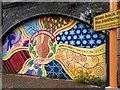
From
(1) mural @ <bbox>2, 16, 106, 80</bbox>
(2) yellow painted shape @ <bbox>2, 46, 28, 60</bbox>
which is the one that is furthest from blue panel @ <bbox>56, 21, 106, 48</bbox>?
(2) yellow painted shape @ <bbox>2, 46, 28, 60</bbox>

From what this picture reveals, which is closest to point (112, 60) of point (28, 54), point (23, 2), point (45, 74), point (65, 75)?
point (65, 75)

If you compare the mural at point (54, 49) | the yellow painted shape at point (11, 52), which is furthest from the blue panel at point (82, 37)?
the yellow painted shape at point (11, 52)

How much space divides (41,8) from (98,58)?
11.8ft

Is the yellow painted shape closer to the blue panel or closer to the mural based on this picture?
the mural

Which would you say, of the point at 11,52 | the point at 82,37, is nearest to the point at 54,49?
the point at 82,37

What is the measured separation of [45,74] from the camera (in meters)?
10.7

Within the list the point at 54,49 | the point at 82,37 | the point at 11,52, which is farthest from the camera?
the point at 11,52

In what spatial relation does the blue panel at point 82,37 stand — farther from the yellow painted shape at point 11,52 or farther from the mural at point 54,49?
the yellow painted shape at point 11,52

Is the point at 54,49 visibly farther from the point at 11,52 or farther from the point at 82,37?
the point at 11,52

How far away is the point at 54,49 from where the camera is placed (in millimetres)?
10672

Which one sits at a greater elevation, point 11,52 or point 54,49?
point 54,49

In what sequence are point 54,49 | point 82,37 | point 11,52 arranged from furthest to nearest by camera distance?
point 11,52 → point 54,49 → point 82,37

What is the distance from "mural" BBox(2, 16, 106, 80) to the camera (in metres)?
9.70

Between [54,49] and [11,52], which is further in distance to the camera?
[11,52]
